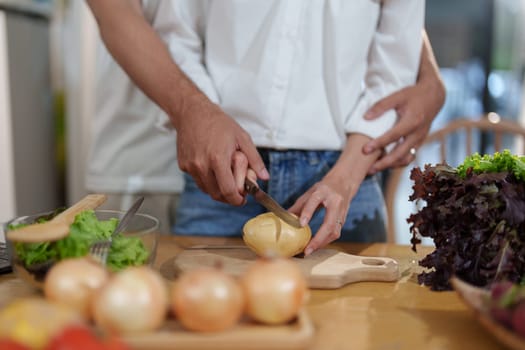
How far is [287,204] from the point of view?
1.40 m

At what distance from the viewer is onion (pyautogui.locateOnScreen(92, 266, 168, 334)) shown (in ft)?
2.23

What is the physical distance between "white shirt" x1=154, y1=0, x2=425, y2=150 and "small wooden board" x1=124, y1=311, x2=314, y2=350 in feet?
2.30

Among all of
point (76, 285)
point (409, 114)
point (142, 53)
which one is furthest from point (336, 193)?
point (76, 285)

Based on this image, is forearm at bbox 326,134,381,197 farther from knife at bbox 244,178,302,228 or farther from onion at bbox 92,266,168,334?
onion at bbox 92,266,168,334

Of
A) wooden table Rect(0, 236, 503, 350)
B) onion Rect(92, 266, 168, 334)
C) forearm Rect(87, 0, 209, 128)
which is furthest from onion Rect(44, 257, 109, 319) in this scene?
forearm Rect(87, 0, 209, 128)

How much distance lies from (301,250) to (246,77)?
44 cm

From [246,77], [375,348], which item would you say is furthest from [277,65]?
[375,348]

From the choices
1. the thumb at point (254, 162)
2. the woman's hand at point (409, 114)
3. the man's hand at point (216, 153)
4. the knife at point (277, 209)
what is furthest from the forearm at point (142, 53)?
the woman's hand at point (409, 114)

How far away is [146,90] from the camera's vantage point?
52.8 inches

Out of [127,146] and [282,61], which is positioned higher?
[282,61]

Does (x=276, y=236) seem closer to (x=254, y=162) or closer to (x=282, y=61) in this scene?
(x=254, y=162)

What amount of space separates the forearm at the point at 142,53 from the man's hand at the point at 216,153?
7 cm

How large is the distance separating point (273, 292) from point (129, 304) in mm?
158

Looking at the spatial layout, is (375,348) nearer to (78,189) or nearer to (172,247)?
(172,247)
